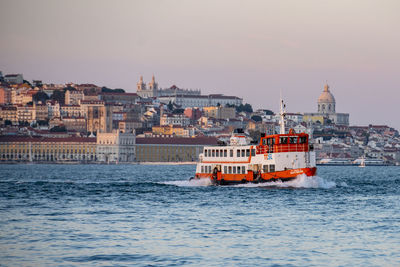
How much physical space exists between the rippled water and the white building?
134m

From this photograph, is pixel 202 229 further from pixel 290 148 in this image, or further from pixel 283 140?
pixel 290 148

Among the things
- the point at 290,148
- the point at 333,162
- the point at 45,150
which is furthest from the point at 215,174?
the point at 333,162

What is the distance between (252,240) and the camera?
24781 millimetres

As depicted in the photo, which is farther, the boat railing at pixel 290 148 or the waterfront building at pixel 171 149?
the waterfront building at pixel 171 149

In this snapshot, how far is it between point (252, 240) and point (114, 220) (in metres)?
6.54

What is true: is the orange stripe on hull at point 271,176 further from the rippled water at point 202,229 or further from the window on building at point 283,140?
the rippled water at point 202,229

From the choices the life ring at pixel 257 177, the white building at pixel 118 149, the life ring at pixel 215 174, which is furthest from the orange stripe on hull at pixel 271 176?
the white building at pixel 118 149

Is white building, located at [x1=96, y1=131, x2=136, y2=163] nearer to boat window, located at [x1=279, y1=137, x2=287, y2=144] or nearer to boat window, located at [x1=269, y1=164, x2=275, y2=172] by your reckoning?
boat window, located at [x1=269, y1=164, x2=275, y2=172]

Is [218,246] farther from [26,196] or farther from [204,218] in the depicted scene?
[26,196]

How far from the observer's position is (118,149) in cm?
17775

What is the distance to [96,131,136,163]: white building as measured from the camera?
580 ft

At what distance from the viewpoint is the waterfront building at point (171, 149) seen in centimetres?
17400

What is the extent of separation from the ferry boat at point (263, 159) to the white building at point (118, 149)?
128 meters

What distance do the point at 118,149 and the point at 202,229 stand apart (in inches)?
5963
